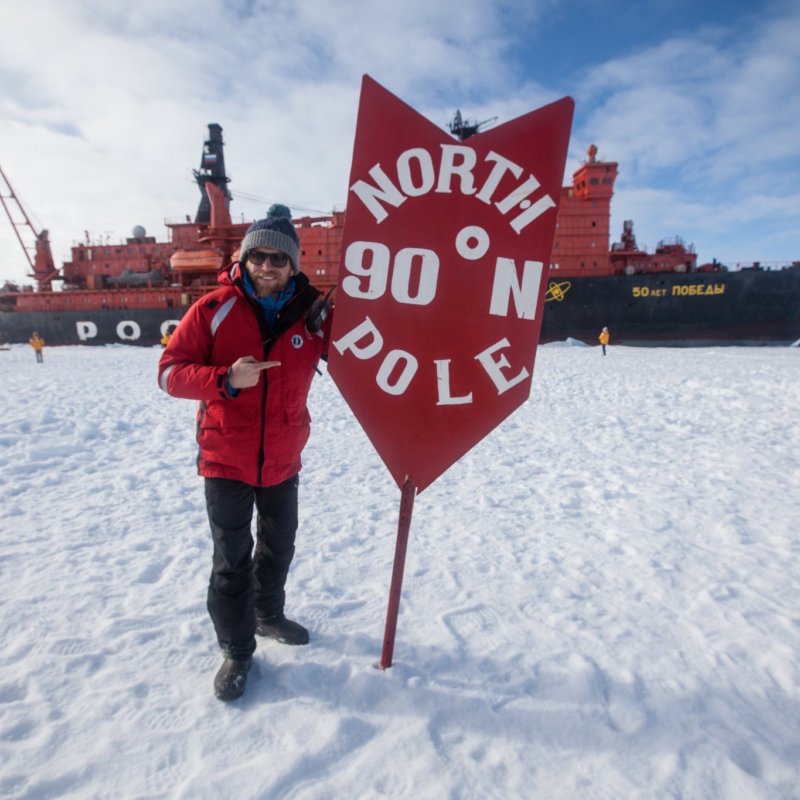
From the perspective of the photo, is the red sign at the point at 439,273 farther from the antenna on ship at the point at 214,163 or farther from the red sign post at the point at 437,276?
the antenna on ship at the point at 214,163

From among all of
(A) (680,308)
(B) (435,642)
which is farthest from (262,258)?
(A) (680,308)

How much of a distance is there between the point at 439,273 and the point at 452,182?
11.5 inches

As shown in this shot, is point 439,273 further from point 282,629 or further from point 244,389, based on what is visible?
point 282,629

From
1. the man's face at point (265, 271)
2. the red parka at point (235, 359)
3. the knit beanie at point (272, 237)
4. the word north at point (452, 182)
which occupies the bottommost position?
the red parka at point (235, 359)

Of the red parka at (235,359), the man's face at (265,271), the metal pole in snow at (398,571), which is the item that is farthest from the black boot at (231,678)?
the man's face at (265,271)

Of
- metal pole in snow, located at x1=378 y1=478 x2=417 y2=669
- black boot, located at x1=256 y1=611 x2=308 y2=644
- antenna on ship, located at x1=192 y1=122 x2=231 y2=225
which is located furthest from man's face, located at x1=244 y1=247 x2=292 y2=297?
antenna on ship, located at x1=192 y1=122 x2=231 y2=225

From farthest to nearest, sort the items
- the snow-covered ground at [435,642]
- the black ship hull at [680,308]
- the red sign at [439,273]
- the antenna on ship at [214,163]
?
the antenna on ship at [214,163] → the black ship hull at [680,308] → the red sign at [439,273] → the snow-covered ground at [435,642]

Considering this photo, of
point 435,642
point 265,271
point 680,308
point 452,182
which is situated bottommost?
point 435,642

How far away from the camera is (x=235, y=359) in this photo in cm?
165

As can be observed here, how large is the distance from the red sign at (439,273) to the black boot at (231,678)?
91 centimetres

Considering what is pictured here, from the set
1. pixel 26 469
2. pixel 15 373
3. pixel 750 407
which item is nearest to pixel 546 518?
pixel 26 469

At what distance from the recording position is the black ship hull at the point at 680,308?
59.5 ft

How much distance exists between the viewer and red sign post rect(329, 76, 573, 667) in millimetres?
1468

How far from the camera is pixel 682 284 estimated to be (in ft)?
60.1
